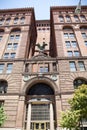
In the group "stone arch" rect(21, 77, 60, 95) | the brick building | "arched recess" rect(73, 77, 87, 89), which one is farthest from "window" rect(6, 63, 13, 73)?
"arched recess" rect(73, 77, 87, 89)

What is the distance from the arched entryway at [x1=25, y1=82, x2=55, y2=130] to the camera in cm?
2498

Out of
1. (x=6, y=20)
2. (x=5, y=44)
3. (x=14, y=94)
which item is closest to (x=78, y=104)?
(x=14, y=94)

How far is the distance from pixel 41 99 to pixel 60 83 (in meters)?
4.34

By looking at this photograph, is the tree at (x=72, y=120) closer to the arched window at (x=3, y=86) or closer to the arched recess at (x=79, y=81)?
the arched recess at (x=79, y=81)

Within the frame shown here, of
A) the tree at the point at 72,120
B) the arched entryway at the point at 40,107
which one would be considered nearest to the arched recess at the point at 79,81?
the arched entryway at the point at 40,107

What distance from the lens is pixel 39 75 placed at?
28828 millimetres

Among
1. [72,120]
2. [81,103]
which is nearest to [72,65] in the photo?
[81,103]

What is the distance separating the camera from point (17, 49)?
1378 inches

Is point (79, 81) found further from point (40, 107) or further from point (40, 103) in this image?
point (40, 107)

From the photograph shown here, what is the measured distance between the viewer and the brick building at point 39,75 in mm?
24984

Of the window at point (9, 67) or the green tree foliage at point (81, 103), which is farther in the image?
the window at point (9, 67)

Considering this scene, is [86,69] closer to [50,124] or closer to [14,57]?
[50,124]

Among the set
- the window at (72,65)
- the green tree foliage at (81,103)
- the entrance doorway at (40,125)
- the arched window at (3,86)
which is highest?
the window at (72,65)

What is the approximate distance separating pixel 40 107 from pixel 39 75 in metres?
5.71
